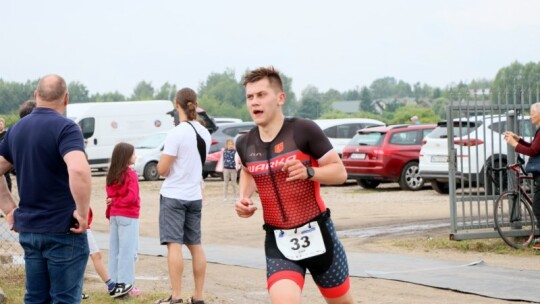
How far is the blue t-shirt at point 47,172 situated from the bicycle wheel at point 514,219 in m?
9.08

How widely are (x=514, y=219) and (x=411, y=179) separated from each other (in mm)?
11730

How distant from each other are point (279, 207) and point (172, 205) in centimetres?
306

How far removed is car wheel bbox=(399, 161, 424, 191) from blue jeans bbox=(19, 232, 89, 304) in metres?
20.3

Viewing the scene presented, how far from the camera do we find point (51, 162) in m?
6.70

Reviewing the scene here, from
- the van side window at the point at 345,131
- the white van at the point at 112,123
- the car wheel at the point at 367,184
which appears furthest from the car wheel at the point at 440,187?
the white van at the point at 112,123

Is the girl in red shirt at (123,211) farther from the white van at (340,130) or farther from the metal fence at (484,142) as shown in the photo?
the white van at (340,130)

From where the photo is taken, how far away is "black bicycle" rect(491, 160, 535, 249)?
14750 mm

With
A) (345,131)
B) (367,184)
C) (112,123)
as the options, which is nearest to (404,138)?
(367,184)

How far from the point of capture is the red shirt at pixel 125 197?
10289mm

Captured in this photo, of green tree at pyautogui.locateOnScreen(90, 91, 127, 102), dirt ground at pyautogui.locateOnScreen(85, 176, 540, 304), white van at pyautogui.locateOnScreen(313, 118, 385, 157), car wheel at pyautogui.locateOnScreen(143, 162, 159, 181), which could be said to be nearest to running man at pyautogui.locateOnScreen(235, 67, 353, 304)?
dirt ground at pyautogui.locateOnScreen(85, 176, 540, 304)

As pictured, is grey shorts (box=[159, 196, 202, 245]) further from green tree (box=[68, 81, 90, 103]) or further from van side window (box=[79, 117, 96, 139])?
green tree (box=[68, 81, 90, 103])

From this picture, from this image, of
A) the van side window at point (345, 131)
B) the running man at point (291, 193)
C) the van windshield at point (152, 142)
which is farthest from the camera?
the van windshield at point (152, 142)

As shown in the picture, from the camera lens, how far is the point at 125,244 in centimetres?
1036

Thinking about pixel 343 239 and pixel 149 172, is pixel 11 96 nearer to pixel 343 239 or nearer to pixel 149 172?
pixel 149 172
